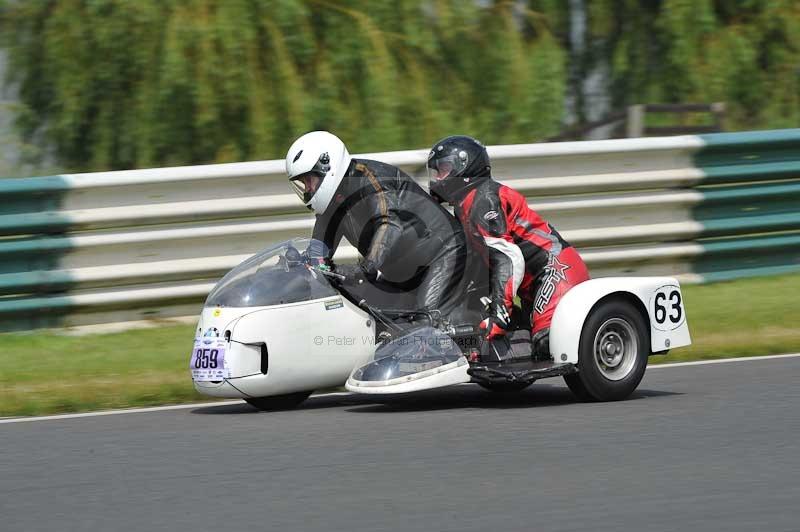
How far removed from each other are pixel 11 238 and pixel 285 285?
3.05 metres

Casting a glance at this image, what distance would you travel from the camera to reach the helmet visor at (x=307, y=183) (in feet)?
23.8

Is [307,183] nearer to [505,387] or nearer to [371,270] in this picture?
[371,270]

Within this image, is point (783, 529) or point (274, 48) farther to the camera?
point (274, 48)

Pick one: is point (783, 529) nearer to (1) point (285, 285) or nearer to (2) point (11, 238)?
(1) point (285, 285)

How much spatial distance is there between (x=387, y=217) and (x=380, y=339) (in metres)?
0.66

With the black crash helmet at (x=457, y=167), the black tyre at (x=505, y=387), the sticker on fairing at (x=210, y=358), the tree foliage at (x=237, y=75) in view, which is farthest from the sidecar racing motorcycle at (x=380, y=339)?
the tree foliage at (x=237, y=75)

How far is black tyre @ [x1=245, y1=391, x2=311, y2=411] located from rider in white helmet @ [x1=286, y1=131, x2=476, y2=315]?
710mm

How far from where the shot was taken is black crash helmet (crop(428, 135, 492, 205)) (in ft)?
24.0

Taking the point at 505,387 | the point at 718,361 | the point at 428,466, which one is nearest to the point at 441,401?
the point at 505,387

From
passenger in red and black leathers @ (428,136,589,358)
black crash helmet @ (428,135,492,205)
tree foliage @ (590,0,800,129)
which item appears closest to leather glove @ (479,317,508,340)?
passenger in red and black leathers @ (428,136,589,358)

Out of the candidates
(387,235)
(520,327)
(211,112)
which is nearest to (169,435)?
(387,235)

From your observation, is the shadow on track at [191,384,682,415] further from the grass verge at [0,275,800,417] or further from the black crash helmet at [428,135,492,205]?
the black crash helmet at [428,135,492,205]

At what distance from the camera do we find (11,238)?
9.10 metres

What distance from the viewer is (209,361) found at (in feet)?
22.2
